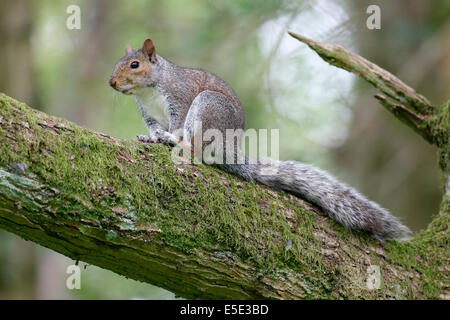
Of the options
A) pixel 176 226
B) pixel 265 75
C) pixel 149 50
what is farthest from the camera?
pixel 265 75

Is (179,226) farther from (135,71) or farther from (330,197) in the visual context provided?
(135,71)

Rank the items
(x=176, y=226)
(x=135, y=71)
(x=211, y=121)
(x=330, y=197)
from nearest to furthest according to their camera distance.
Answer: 1. (x=176, y=226)
2. (x=330, y=197)
3. (x=211, y=121)
4. (x=135, y=71)

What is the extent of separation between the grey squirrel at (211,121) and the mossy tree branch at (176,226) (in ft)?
0.24

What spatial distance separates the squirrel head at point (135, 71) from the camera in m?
2.93

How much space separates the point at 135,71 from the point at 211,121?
61 cm

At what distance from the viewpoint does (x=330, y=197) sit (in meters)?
2.37

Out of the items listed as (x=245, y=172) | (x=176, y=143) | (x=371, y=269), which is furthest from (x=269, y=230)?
(x=176, y=143)

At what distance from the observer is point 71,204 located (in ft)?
5.66

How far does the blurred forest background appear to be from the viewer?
4559mm

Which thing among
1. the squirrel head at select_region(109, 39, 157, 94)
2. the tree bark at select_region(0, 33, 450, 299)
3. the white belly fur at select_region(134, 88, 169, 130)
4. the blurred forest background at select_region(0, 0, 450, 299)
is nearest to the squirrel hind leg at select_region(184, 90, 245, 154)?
the white belly fur at select_region(134, 88, 169, 130)

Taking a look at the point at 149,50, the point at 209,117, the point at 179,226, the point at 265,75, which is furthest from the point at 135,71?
the point at 265,75

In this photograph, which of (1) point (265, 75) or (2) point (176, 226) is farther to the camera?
(1) point (265, 75)

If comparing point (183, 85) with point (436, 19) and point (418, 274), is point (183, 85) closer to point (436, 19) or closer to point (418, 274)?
point (418, 274)
